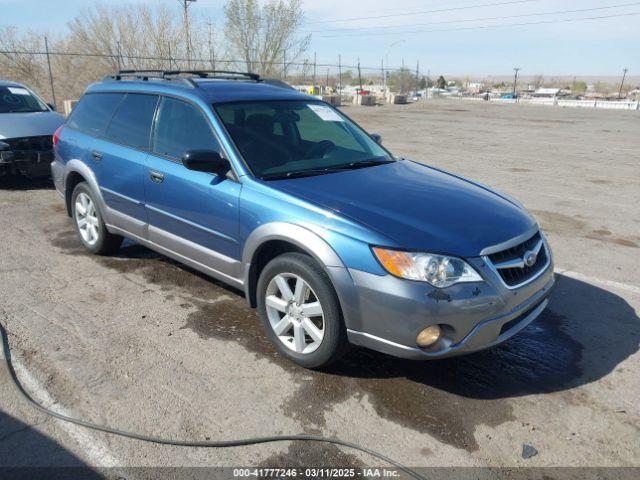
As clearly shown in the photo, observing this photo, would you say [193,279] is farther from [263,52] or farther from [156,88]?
[263,52]

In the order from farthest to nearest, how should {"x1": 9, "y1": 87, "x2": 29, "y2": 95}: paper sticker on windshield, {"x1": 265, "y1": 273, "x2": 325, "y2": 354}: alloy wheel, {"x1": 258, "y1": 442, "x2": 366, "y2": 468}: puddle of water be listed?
{"x1": 9, "y1": 87, "x2": 29, "y2": 95}: paper sticker on windshield → {"x1": 265, "y1": 273, "x2": 325, "y2": 354}: alloy wheel → {"x1": 258, "y1": 442, "x2": 366, "y2": 468}: puddle of water

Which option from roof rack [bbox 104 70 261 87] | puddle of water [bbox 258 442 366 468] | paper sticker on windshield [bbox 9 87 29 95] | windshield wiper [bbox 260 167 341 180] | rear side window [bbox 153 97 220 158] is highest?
roof rack [bbox 104 70 261 87]

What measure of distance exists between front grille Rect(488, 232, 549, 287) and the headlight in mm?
225

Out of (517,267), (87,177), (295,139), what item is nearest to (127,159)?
(87,177)

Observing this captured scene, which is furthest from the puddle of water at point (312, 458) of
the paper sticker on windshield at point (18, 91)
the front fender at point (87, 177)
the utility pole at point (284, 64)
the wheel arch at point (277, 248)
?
the utility pole at point (284, 64)

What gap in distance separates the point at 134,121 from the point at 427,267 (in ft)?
10.2

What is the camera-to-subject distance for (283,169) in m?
3.87

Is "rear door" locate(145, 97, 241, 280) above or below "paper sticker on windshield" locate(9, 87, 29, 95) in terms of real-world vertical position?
below

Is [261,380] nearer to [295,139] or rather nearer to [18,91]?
[295,139]

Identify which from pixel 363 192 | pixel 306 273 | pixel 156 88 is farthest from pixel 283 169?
pixel 156 88

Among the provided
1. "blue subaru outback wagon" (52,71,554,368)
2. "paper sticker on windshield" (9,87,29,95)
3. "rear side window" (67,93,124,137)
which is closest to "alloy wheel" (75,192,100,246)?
"blue subaru outback wagon" (52,71,554,368)

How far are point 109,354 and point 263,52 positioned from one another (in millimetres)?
32550

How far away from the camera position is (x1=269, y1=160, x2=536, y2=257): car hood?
10.1 feet

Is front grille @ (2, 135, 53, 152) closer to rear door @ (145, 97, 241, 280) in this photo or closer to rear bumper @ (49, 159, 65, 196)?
rear bumper @ (49, 159, 65, 196)
